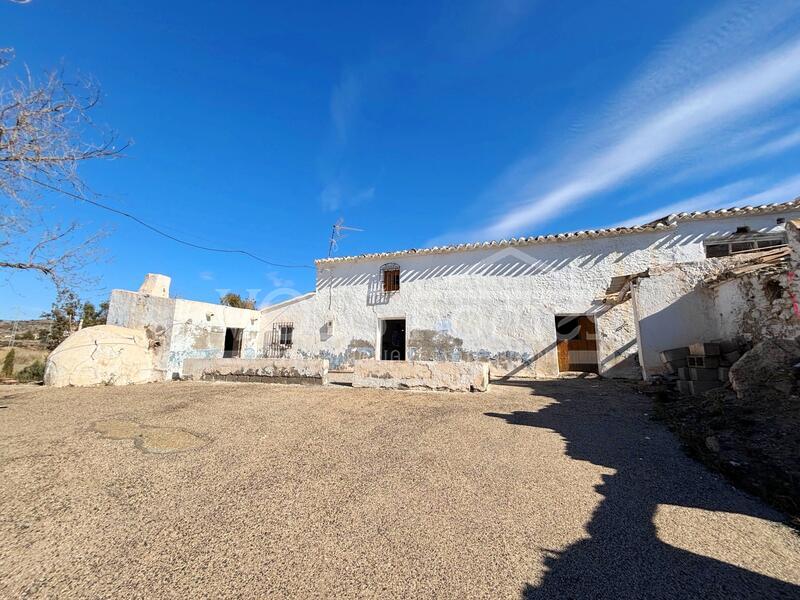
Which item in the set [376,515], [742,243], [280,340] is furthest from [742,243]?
[280,340]

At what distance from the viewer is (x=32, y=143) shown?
4719 millimetres

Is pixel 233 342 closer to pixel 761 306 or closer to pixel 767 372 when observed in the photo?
pixel 767 372

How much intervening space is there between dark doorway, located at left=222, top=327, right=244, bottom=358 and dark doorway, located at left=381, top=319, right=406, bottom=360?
647 cm

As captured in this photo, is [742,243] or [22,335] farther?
[22,335]

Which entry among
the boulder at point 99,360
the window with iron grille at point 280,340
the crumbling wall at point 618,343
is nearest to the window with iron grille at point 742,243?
the crumbling wall at point 618,343

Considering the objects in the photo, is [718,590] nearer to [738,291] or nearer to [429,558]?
[429,558]

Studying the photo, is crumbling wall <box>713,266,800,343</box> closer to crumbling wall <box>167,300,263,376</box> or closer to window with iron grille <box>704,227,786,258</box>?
window with iron grille <box>704,227,786,258</box>

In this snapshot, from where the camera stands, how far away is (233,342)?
1508 cm

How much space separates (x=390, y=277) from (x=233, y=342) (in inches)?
303

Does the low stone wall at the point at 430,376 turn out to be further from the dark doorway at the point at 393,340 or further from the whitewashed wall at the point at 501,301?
the dark doorway at the point at 393,340

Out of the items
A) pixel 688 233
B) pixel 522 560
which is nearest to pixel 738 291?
pixel 688 233

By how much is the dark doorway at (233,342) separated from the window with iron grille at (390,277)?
6.91 meters

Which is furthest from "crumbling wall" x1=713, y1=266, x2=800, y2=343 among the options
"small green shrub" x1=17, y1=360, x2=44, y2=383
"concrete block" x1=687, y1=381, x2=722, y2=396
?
"small green shrub" x1=17, y1=360, x2=44, y2=383

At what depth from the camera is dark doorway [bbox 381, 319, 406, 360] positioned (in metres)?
14.2
